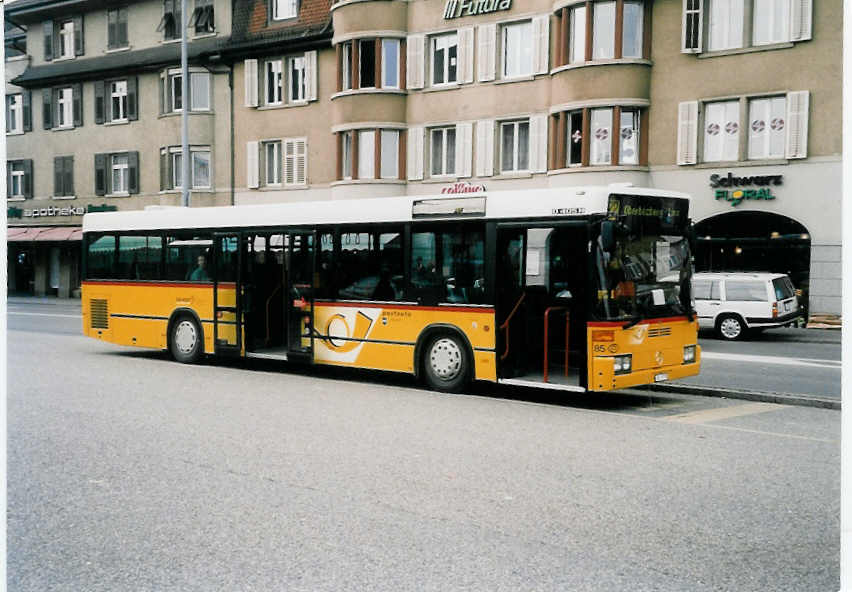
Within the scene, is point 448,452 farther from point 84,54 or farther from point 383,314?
point 84,54

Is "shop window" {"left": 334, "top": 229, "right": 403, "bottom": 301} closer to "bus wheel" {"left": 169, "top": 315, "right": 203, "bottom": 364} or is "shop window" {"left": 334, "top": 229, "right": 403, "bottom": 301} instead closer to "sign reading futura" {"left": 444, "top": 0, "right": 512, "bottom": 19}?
"bus wheel" {"left": 169, "top": 315, "right": 203, "bottom": 364}

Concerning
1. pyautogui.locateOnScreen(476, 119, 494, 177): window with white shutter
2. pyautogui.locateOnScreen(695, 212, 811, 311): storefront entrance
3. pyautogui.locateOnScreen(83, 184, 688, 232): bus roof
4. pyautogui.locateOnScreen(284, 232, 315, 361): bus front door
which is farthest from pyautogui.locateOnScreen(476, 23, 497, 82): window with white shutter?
pyautogui.locateOnScreen(284, 232, 315, 361): bus front door

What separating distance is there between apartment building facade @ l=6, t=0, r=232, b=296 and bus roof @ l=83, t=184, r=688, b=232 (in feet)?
61.9

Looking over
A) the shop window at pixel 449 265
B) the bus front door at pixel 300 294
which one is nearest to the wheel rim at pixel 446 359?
the shop window at pixel 449 265

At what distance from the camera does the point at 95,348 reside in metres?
17.6

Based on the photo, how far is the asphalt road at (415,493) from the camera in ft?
15.9

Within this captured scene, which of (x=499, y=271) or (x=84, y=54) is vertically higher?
(x=84, y=54)

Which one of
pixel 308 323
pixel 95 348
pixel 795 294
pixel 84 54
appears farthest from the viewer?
pixel 84 54

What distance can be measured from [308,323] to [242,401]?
9.32ft

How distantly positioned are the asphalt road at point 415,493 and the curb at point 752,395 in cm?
27

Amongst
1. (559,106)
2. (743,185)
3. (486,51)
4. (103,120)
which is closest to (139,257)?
(559,106)

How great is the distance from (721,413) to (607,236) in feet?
7.81

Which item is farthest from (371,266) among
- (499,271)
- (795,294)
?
(795,294)

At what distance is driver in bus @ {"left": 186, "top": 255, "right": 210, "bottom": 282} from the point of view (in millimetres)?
14891
